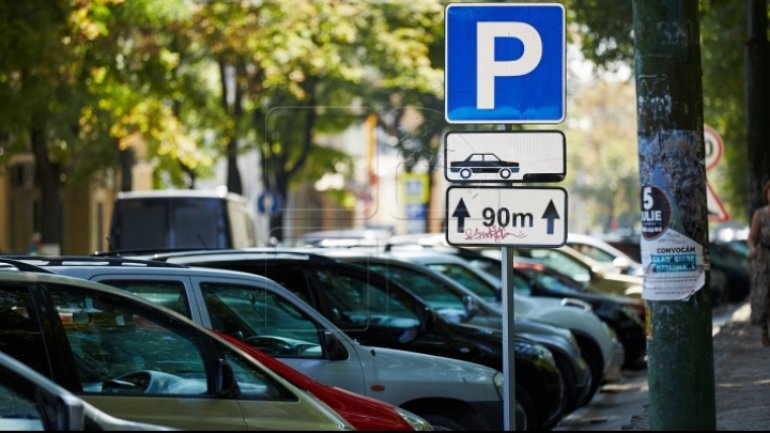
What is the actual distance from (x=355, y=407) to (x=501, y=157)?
157 cm

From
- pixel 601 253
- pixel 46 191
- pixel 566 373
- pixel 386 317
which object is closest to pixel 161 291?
pixel 386 317

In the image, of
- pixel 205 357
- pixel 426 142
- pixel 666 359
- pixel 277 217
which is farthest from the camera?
pixel 277 217

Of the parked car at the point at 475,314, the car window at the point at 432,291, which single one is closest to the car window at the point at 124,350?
the parked car at the point at 475,314

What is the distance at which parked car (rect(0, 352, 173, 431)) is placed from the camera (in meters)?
5.21

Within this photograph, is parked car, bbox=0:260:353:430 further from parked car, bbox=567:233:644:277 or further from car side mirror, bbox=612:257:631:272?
parked car, bbox=567:233:644:277

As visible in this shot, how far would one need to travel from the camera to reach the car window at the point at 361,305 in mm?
11094

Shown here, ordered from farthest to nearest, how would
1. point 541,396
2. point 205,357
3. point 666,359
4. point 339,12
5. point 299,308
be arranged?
point 339,12, point 541,396, point 299,308, point 666,359, point 205,357

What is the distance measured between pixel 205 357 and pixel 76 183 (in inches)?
1043

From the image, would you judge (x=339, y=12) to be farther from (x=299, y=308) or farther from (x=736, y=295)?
(x=299, y=308)

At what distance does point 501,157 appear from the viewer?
8.31 metres

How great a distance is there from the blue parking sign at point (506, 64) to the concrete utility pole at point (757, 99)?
389 inches

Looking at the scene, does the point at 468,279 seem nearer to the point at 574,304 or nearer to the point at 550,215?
the point at 574,304

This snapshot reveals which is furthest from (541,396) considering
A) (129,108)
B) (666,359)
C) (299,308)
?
(129,108)

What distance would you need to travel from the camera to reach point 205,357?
644cm
